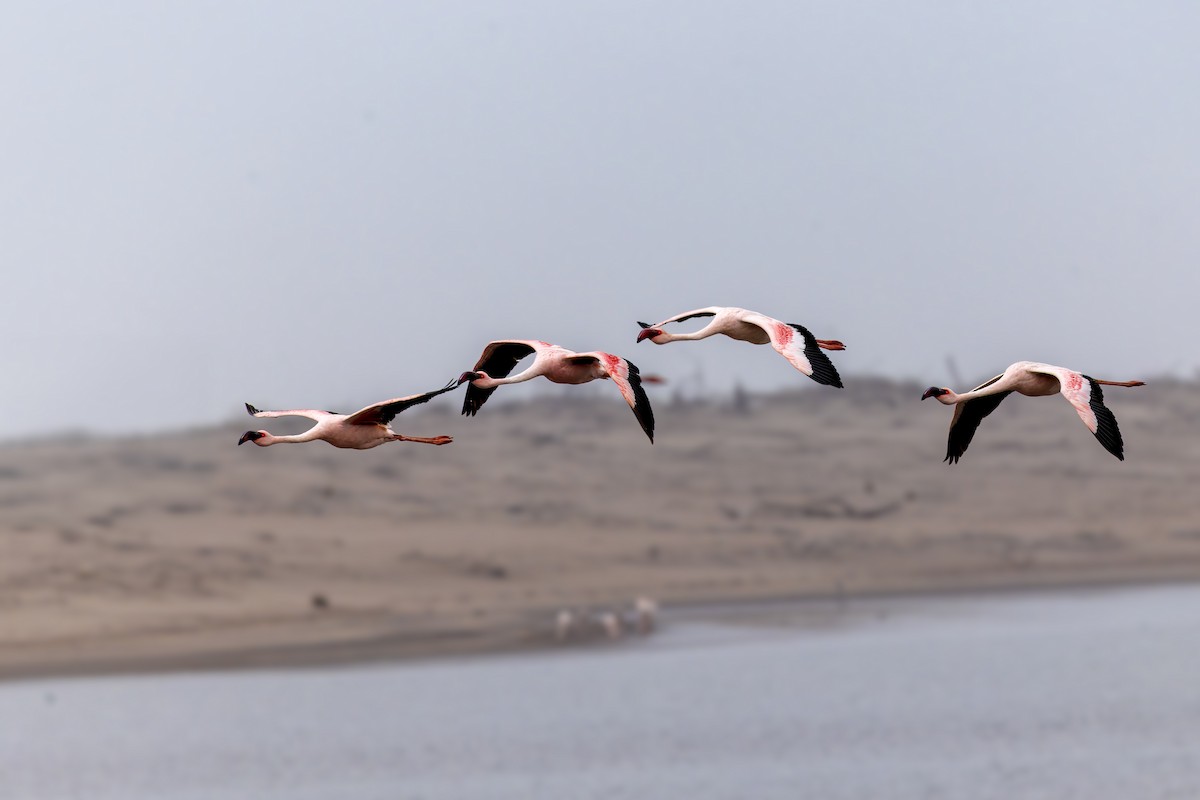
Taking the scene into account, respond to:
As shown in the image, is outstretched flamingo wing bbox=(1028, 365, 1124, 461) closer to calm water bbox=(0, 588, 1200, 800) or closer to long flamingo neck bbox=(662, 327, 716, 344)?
long flamingo neck bbox=(662, 327, 716, 344)

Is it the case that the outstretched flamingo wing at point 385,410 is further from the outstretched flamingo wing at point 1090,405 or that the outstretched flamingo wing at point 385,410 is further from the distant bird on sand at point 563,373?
the outstretched flamingo wing at point 1090,405

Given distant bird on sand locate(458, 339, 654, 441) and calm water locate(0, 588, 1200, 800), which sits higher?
distant bird on sand locate(458, 339, 654, 441)

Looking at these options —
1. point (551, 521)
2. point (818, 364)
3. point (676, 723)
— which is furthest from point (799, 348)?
point (551, 521)

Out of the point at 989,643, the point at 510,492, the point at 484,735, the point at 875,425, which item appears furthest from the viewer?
the point at 875,425

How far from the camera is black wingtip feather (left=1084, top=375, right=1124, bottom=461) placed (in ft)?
25.5

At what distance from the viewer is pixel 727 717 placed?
34562 millimetres

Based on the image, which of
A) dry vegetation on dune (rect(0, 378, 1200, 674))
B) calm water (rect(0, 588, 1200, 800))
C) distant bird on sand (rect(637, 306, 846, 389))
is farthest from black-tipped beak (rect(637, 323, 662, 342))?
dry vegetation on dune (rect(0, 378, 1200, 674))

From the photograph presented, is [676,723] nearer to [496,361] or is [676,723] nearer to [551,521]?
[551,521]

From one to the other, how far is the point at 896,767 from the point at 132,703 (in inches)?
597

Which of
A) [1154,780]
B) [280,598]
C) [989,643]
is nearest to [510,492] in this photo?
[280,598]

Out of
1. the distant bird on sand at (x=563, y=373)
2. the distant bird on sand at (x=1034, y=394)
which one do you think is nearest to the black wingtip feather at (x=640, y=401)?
the distant bird on sand at (x=563, y=373)

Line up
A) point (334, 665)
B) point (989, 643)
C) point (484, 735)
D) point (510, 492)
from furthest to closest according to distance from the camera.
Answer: point (510, 492) < point (989, 643) < point (334, 665) < point (484, 735)

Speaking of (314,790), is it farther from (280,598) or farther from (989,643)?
(989,643)

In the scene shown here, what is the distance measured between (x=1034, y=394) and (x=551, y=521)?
37.6 m
